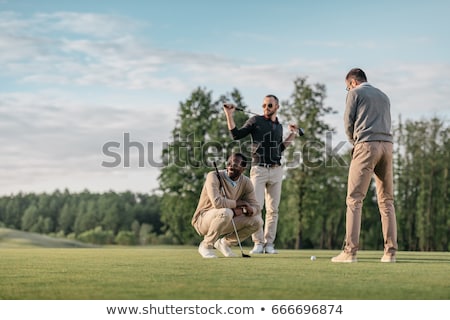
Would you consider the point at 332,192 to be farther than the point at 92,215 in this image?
No

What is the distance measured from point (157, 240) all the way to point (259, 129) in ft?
151

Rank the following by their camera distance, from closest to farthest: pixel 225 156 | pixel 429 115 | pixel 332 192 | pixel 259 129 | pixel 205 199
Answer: pixel 205 199, pixel 259 129, pixel 225 156, pixel 429 115, pixel 332 192

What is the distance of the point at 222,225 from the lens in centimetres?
984

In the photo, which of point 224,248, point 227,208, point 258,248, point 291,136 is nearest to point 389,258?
point 227,208

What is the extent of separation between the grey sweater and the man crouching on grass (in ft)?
6.17

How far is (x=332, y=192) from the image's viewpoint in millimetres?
47469

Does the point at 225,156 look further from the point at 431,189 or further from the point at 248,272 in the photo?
the point at 248,272

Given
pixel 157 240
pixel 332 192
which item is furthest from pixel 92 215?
pixel 332 192

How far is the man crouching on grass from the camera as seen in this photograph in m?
9.82

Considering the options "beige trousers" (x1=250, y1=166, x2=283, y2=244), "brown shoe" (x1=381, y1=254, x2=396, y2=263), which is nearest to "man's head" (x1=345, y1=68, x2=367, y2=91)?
"brown shoe" (x1=381, y1=254, x2=396, y2=263)

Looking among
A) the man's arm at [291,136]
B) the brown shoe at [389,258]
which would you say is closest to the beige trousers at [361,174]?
the brown shoe at [389,258]

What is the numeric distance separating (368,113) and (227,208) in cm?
248

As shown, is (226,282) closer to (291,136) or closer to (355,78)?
(355,78)

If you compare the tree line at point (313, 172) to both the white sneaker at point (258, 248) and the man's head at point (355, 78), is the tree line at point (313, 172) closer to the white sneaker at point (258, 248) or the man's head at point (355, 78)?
the white sneaker at point (258, 248)
